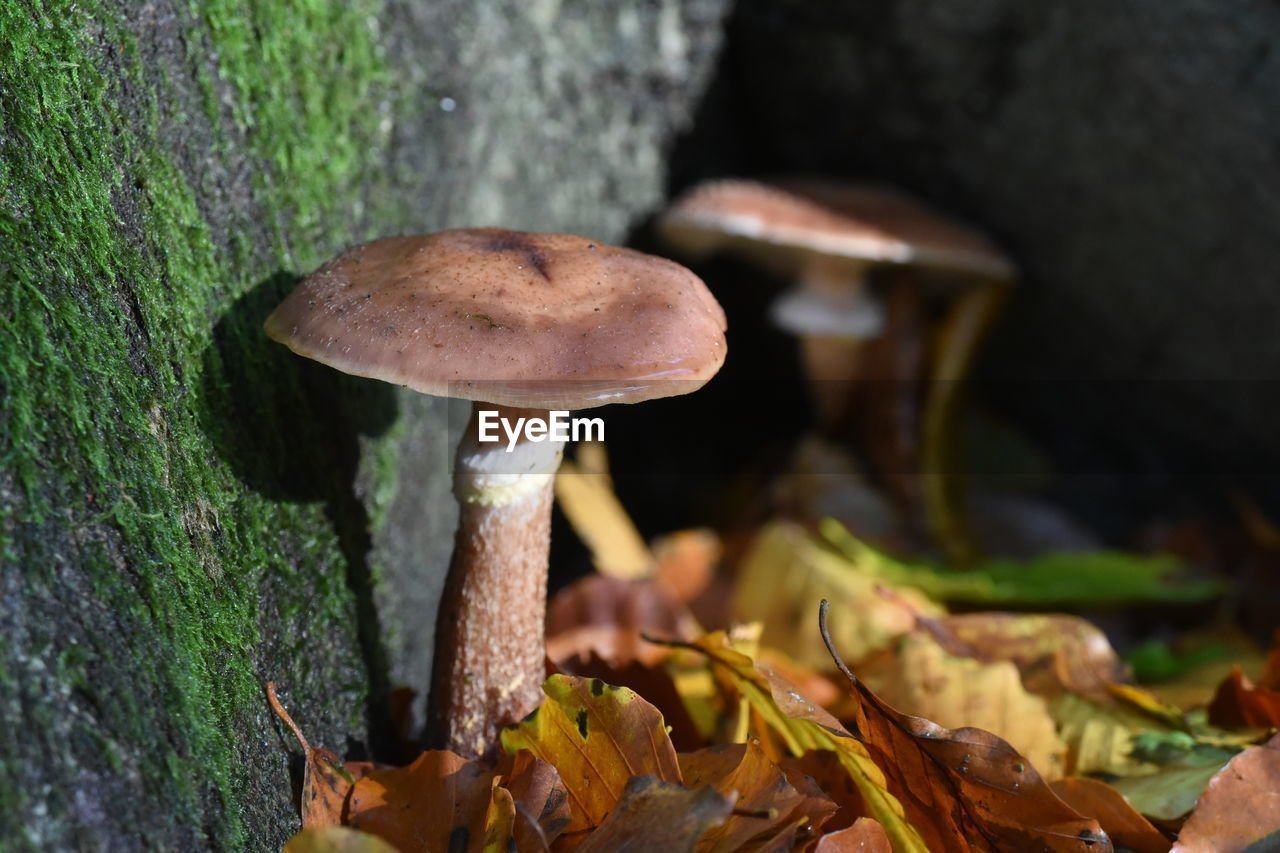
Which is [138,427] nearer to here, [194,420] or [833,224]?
[194,420]

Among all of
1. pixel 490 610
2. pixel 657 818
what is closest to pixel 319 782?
pixel 490 610

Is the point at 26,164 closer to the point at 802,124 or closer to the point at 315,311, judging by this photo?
the point at 315,311

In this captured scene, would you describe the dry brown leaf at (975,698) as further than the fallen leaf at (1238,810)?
Yes

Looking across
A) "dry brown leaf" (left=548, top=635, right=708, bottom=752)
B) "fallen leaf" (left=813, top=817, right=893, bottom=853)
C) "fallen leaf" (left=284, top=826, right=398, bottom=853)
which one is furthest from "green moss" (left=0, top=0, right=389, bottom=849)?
"fallen leaf" (left=813, top=817, right=893, bottom=853)

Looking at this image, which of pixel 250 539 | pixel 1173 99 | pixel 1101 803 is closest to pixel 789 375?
pixel 1173 99

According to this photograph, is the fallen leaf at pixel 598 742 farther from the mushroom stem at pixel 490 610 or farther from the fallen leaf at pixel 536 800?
the mushroom stem at pixel 490 610

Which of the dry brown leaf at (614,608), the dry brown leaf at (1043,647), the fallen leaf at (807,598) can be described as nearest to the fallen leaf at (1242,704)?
the dry brown leaf at (1043,647)
